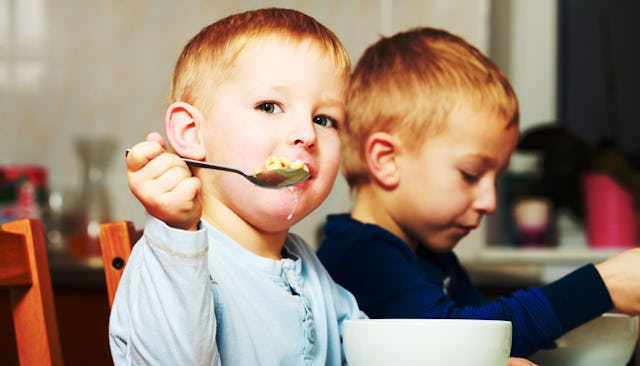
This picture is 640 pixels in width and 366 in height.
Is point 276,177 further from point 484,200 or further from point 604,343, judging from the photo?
point 484,200

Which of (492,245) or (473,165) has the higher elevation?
(473,165)

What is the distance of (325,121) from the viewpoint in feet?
2.74

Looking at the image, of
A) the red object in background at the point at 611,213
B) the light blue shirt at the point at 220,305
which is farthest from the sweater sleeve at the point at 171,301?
the red object in background at the point at 611,213

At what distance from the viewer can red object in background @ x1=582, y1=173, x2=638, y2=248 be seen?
2.40 meters

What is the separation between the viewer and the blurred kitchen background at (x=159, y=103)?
235 centimetres

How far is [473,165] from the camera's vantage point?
1.19m

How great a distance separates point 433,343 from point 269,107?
0.29 metres

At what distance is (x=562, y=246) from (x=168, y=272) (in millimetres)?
2029

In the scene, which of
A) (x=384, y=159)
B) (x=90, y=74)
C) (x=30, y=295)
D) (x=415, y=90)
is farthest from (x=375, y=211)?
(x=90, y=74)

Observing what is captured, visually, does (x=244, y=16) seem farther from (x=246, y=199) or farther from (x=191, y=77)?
(x=246, y=199)

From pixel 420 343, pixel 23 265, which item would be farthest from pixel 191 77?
pixel 420 343

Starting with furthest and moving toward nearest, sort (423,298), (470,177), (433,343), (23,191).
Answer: (23,191) → (470,177) → (423,298) → (433,343)

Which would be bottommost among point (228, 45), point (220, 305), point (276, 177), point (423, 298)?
point (423, 298)

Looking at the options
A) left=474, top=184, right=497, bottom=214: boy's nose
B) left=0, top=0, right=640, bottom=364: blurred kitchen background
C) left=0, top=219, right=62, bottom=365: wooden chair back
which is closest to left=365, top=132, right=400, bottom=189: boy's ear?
left=474, top=184, right=497, bottom=214: boy's nose
